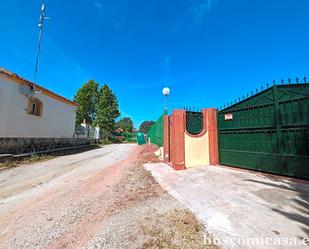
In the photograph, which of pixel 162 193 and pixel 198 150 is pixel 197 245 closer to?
pixel 162 193

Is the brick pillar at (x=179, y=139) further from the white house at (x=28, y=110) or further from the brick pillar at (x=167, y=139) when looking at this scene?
the white house at (x=28, y=110)

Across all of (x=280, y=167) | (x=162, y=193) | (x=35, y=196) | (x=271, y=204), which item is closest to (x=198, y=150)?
(x=280, y=167)

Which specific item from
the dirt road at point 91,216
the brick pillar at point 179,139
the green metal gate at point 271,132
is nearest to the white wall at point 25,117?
the dirt road at point 91,216

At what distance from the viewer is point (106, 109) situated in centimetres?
3366

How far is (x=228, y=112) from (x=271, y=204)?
4.64 m

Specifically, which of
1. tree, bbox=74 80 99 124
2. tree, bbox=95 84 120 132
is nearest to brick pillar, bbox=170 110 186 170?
tree, bbox=95 84 120 132

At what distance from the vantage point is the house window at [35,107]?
1146 cm

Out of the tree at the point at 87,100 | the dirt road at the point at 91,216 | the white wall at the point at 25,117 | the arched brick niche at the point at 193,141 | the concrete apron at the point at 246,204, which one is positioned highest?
the tree at the point at 87,100

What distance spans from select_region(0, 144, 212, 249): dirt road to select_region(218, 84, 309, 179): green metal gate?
3.93 m

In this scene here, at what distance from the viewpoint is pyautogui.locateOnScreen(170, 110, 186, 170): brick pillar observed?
6703mm

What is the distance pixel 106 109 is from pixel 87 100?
4706 mm

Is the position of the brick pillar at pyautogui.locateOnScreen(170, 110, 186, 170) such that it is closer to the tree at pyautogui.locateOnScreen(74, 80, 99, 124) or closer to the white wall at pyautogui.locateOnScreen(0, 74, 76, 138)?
the white wall at pyautogui.locateOnScreen(0, 74, 76, 138)

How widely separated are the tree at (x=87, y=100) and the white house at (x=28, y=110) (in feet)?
62.3

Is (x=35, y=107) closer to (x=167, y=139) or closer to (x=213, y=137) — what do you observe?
(x=167, y=139)
